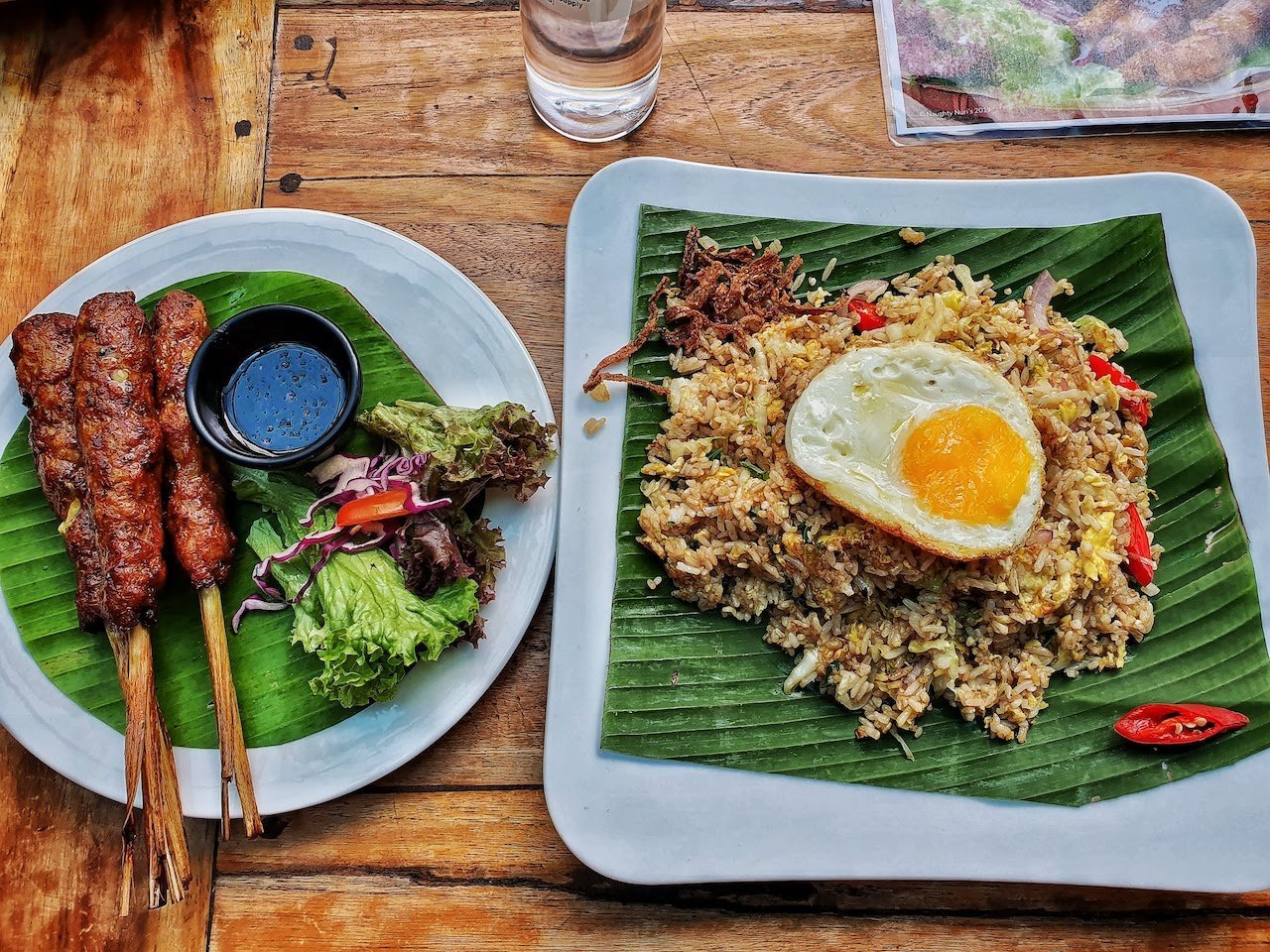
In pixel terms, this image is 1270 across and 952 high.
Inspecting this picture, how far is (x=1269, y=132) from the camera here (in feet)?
14.0

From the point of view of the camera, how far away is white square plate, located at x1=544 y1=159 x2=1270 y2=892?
3398 millimetres

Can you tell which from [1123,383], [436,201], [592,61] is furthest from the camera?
[436,201]

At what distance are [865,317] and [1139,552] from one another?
4.55 feet

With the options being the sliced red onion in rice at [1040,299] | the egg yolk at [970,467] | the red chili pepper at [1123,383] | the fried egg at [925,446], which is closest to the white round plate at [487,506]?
the fried egg at [925,446]

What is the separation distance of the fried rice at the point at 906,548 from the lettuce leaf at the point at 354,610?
2.89 feet

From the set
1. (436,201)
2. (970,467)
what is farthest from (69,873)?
(970,467)

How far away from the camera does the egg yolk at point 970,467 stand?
10.6ft

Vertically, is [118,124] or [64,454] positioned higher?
[118,124]

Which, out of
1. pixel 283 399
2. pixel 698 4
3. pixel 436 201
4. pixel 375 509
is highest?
pixel 698 4

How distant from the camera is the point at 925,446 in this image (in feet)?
10.7

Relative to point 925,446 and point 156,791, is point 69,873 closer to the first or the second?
point 156,791

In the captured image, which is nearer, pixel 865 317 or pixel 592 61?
pixel 865 317

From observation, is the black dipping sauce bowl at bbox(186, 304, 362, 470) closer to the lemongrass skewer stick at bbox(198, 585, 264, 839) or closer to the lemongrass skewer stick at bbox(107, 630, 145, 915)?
the lemongrass skewer stick at bbox(198, 585, 264, 839)

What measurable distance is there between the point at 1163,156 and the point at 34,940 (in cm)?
590
